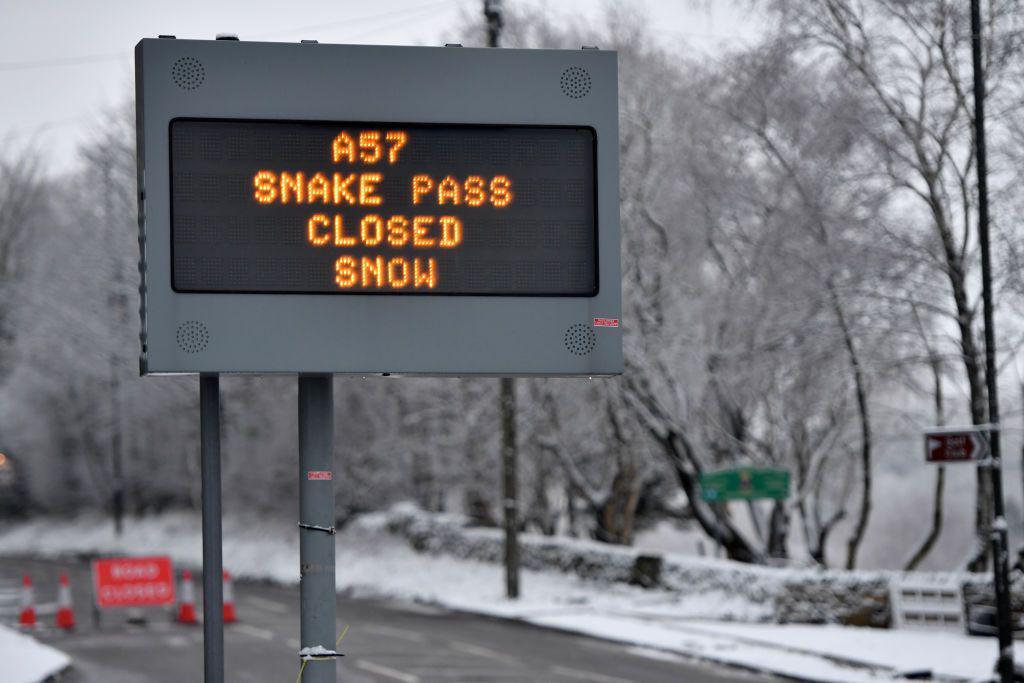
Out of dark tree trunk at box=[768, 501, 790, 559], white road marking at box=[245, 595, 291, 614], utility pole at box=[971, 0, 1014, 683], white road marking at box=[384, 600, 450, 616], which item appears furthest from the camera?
white road marking at box=[384, 600, 450, 616]

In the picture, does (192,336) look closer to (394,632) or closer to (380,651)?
(380,651)

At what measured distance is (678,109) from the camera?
30844mm

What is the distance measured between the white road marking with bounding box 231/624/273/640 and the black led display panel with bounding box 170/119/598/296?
58.1 feet

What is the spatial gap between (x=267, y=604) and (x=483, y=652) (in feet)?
34.9

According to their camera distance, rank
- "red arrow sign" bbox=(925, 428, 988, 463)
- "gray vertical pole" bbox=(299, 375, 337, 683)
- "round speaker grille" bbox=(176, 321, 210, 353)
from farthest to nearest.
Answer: "red arrow sign" bbox=(925, 428, 988, 463) < "gray vertical pole" bbox=(299, 375, 337, 683) < "round speaker grille" bbox=(176, 321, 210, 353)

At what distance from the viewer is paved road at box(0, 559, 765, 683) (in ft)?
63.7

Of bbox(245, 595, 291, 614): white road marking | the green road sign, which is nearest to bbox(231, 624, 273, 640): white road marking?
bbox(245, 595, 291, 614): white road marking

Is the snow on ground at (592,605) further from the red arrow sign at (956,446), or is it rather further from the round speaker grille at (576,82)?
the round speaker grille at (576,82)

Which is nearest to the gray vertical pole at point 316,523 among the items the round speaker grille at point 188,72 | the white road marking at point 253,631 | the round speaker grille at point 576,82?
the round speaker grille at point 188,72

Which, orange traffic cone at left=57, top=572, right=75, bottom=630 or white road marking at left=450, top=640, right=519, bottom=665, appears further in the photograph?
orange traffic cone at left=57, top=572, right=75, bottom=630

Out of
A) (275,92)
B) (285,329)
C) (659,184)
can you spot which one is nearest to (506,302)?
(285,329)

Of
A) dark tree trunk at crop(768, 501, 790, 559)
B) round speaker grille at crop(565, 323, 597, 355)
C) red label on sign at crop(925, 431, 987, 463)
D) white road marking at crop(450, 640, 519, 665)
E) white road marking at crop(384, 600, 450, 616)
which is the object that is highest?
round speaker grille at crop(565, 323, 597, 355)

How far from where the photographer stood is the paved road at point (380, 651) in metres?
19.4

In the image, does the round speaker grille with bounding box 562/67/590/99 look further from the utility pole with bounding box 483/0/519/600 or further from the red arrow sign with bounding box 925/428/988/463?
the utility pole with bounding box 483/0/519/600
